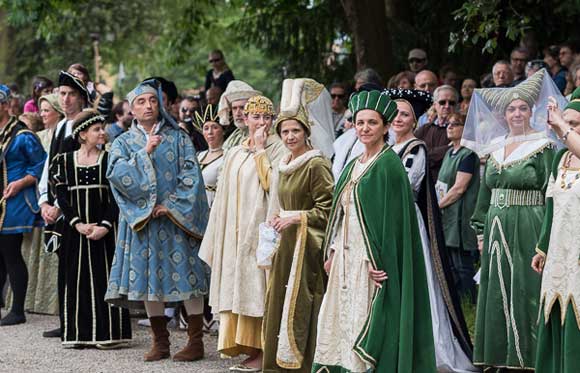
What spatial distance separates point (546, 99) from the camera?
7.64 metres

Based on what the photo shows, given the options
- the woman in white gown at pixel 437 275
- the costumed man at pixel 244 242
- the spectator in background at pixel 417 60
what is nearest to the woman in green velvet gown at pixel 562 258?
the woman in white gown at pixel 437 275

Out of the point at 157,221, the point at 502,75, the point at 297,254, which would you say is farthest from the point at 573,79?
the point at 157,221

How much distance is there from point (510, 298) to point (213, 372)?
2.21 m

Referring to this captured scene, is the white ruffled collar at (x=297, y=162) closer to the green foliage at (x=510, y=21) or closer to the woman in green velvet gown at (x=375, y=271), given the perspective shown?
the woman in green velvet gown at (x=375, y=271)

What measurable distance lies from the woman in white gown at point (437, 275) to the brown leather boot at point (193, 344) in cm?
191

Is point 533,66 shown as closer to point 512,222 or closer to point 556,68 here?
point 556,68

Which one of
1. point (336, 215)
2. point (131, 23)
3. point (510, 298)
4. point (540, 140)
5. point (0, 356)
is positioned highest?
point (131, 23)

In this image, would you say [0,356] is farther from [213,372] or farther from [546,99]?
[546,99]

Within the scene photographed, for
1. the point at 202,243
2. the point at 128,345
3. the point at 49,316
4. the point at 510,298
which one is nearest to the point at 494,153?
the point at 510,298

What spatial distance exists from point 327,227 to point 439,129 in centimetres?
375

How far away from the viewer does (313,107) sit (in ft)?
26.7

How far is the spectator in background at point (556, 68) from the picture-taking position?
1113 centimetres

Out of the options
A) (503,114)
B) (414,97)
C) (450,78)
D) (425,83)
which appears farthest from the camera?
(450,78)

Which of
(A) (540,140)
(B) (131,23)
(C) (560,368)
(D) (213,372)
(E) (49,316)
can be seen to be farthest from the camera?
(B) (131,23)
